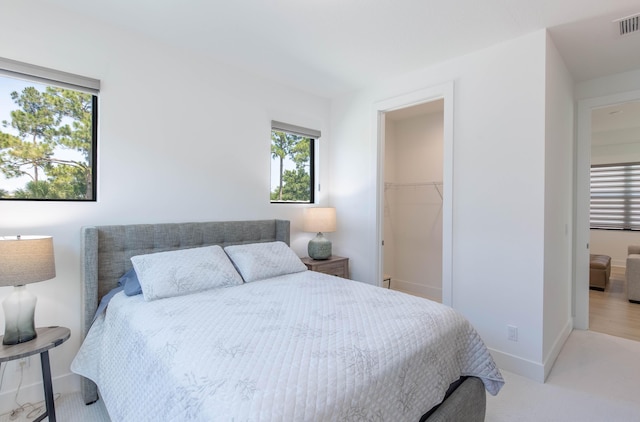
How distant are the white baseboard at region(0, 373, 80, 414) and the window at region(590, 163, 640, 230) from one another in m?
8.59

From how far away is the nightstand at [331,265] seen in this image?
129 inches

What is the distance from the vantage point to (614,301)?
4230mm

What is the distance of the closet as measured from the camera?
4.31 meters

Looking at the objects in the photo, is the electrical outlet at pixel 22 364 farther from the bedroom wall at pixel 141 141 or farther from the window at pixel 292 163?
the window at pixel 292 163

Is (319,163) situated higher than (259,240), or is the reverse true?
(319,163)

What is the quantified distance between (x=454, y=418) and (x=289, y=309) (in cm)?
96

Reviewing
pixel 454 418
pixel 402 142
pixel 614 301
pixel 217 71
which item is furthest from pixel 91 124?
pixel 614 301

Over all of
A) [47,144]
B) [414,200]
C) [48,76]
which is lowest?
[414,200]

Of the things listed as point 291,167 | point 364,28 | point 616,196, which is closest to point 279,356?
point 364,28

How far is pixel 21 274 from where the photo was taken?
1677 mm

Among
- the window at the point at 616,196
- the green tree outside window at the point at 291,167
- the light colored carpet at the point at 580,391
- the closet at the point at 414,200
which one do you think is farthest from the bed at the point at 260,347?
the window at the point at 616,196

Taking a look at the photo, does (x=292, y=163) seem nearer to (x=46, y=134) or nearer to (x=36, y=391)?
(x=46, y=134)

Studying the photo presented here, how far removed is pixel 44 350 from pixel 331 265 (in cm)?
234

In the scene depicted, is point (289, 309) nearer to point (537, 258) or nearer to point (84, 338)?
point (84, 338)
